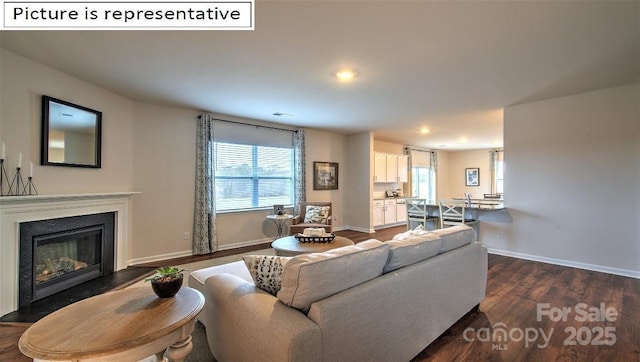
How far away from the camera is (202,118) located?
495 centimetres

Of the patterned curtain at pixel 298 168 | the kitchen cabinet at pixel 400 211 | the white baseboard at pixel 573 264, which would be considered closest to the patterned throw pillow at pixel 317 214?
the patterned curtain at pixel 298 168

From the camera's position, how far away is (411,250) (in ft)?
6.63

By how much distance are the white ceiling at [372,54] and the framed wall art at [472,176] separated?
6790mm

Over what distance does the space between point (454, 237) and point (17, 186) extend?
4231mm

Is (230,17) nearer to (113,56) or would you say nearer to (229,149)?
(113,56)

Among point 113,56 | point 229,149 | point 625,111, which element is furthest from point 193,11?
point 625,111

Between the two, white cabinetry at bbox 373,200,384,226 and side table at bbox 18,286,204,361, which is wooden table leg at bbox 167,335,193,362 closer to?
side table at bbox 18,286,204,361

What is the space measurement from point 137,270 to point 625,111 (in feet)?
22.6

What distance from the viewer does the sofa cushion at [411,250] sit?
192cm

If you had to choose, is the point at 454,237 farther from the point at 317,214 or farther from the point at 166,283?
the point at 317,214

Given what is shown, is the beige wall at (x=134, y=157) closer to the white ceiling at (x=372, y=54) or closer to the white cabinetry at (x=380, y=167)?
the white ceiling at (x=372, y=54)

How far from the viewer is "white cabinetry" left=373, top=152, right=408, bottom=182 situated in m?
7.71

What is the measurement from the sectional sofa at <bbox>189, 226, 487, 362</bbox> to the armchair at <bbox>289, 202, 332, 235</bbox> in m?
3.09

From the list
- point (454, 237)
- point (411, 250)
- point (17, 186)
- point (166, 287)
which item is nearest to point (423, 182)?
point (454, 237)
